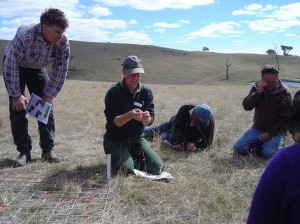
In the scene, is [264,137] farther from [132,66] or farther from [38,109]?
[38,109]

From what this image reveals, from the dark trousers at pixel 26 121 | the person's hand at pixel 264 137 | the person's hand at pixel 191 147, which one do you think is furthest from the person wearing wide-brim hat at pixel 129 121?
the person's hand at pixel 264 137

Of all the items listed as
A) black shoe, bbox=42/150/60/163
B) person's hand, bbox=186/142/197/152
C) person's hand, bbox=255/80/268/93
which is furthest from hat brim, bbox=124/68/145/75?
person's hand, bbox=255/80/268/93

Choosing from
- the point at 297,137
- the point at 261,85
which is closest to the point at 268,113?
the point at 261,85

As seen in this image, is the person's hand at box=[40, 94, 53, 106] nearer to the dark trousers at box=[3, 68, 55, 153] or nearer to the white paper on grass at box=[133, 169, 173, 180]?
the dark trousers at box=[3, 68, 55, 153]

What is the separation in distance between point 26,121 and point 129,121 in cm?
126

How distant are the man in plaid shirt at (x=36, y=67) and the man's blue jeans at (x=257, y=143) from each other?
2440 millimetres

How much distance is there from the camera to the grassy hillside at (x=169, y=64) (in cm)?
6141

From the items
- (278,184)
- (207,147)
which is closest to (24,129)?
(207,147)

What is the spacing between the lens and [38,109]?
4.40 m

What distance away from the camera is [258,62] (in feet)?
285

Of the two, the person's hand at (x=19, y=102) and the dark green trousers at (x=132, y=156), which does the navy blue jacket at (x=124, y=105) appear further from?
the person's hand at (x=19, y=102)

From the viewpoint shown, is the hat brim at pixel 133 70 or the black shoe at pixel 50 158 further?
the black shoe at pixel 50 158

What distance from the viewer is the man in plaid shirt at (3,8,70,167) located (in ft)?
13.3

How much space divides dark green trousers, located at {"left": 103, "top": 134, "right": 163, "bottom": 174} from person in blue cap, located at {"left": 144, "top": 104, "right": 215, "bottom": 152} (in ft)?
3.12
